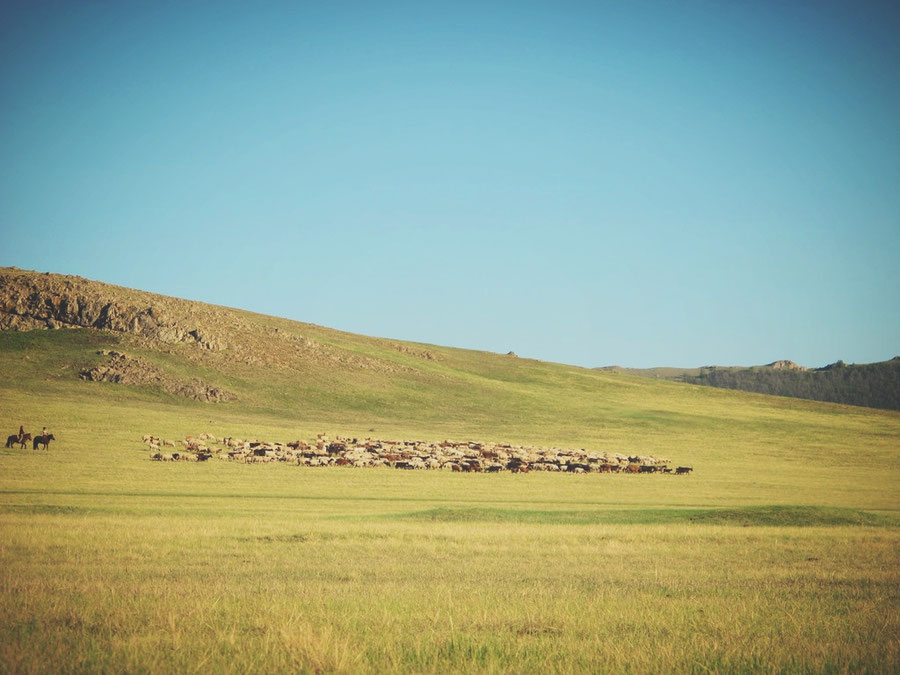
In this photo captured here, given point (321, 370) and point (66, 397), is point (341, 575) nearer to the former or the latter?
point (66, 397)

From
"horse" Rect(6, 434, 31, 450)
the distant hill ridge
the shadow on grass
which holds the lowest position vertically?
"horse" Rect(6, 434, 31, 450)

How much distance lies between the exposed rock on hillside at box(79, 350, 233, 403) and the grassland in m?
21.1

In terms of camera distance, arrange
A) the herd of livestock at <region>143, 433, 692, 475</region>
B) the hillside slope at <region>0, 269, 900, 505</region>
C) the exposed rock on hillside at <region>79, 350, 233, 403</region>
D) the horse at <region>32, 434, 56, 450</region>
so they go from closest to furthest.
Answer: the horse at <region>32, 434, 56, 450</region>, the herd of livestock at <region>143, 433, 692, 475</region>, the hillside slope at <region>0, 269, 900, 505</region>, the exposed rock on hillside at <region>79, 350, 233, 403</region>

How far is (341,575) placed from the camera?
44.4 feet

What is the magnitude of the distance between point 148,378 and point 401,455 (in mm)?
40701

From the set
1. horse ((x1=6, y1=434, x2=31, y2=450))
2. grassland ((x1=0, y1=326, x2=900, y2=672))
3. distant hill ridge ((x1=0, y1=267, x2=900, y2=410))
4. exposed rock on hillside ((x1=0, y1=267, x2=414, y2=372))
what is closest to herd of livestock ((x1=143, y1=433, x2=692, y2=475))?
grassland ((x1=0, y1=326, x2=900, y2=672))

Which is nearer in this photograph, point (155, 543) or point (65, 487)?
point (155, 543)

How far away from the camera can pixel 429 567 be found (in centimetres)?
1484

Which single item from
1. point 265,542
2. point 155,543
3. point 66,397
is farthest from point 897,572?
point 66,397

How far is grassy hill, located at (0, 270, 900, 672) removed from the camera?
766cm

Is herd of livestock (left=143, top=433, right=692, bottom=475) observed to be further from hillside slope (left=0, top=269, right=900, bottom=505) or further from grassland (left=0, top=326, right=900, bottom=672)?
hillside slope (left=0, top=269, right=900, bottom=505)

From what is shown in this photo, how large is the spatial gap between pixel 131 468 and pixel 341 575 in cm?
2821

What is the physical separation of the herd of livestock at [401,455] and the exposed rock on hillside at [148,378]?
85.4ft

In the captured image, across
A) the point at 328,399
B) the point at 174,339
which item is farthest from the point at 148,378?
the point at 328,399
